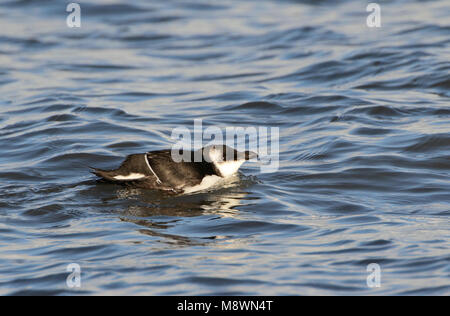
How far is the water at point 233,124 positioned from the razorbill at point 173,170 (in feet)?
0.54

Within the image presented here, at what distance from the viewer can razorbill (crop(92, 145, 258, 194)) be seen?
8.92m

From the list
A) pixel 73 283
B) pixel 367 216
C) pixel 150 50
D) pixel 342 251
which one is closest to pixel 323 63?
pixel 150 50

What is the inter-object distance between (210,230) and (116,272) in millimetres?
1397

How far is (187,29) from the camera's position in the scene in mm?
19156

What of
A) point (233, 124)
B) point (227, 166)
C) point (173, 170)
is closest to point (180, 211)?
point (173, 170)

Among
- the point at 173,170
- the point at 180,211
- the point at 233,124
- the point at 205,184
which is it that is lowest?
the point at 180,211

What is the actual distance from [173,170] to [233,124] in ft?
11.4

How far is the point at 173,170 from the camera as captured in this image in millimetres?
8969

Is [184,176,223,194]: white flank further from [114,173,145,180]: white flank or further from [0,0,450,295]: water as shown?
[114,173,145,180]: white flank

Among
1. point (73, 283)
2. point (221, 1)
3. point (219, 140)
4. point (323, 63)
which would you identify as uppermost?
point (221, 1)

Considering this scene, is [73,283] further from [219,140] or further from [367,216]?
[219,140]

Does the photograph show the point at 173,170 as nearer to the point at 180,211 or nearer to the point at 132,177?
the point at 132,177

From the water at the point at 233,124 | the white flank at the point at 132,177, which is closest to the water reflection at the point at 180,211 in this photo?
the water at the point at 233,124

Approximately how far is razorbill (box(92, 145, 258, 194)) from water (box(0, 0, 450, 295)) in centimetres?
16
